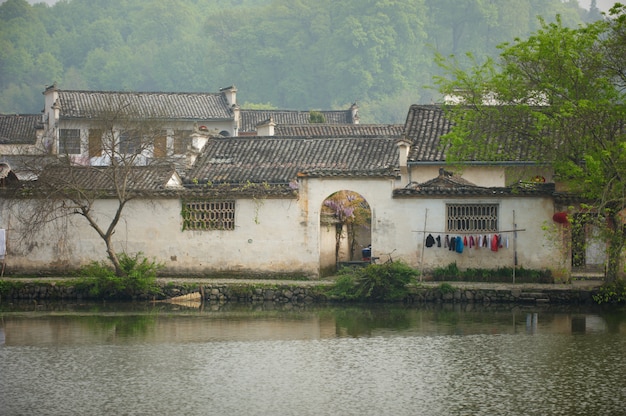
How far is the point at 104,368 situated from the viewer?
19.7 m

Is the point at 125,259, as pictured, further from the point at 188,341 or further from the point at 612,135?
the point at 612,135

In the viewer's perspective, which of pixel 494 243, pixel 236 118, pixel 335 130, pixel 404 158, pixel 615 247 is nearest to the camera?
pixel 615 247

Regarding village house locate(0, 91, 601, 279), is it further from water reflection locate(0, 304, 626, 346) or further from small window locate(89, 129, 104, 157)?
water reflection locate(0, 304, 626, 346)

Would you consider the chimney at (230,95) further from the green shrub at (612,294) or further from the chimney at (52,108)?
the green shrub at (612,294)

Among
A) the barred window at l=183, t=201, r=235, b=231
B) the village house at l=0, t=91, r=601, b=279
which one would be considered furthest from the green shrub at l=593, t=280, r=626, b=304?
the barred window at l=183, t=201, r=235, b=231

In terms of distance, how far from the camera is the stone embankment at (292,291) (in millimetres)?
29188

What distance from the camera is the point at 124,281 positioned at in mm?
30484

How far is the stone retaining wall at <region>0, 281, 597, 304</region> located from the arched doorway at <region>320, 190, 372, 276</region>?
2.99m

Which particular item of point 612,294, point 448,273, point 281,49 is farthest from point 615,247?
point 281,49

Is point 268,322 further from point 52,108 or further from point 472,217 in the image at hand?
point 52,108

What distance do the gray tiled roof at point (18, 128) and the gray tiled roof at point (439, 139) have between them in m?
35.1

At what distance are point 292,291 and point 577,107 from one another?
29.7 feet

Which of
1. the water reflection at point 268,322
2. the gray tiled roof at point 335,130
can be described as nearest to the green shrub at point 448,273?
the water reflection at point 268,322

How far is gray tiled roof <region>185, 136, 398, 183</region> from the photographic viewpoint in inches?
1597
